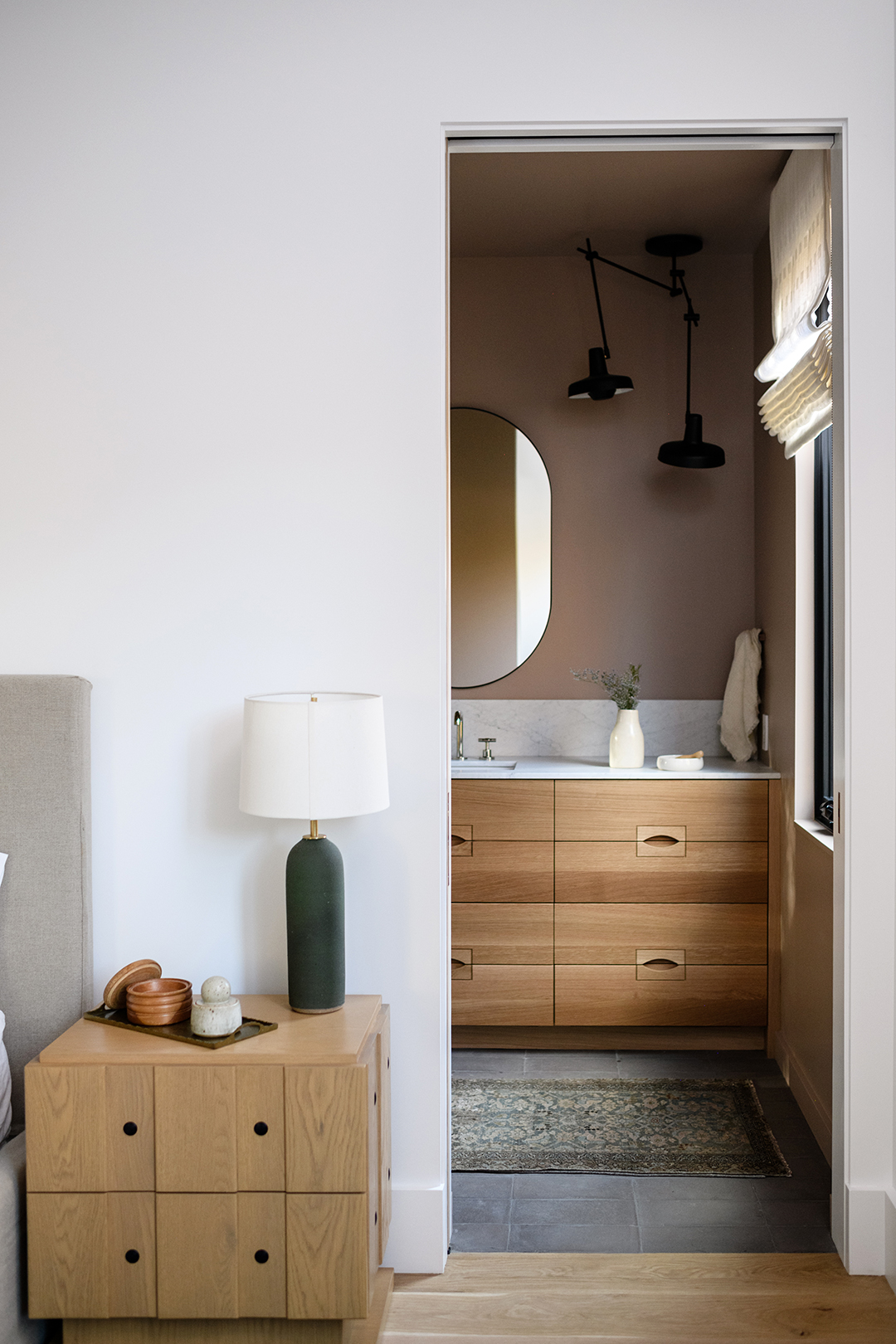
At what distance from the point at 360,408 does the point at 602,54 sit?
0.86 meters

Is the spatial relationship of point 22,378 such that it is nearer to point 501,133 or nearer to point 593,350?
point 501,133

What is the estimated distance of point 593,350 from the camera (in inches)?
141

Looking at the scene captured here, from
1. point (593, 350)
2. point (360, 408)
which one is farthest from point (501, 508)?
point (360, 408)

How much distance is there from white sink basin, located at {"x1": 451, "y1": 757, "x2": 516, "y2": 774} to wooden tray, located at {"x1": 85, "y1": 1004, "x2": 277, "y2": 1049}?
61.5 inches

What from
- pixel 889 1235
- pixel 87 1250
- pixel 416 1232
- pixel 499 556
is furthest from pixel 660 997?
pixel 87 1250

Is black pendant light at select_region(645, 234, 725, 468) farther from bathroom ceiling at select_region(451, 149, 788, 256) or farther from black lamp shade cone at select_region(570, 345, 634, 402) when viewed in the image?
black lamp shade cone at select_region(570, 345, 634, 402)

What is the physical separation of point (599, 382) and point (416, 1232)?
2609 millimetres

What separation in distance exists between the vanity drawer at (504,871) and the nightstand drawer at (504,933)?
40 mm

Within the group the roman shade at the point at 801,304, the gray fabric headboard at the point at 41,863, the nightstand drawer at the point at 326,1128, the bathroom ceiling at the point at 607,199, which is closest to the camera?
the nightstand drawer at the point at 326,1128

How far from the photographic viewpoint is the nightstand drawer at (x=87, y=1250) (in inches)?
69.6

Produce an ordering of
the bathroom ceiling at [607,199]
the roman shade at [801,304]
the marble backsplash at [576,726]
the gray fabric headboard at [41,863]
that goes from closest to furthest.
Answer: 1. the gray fabric headboard at [41,863]
2. the roman shade at [801,304]
3. the bathroom ceiling at [607,199]
4. the marble backsplash at [576,726]

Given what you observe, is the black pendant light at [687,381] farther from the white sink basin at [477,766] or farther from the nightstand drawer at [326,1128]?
the nightstand drawer at [326,1128]

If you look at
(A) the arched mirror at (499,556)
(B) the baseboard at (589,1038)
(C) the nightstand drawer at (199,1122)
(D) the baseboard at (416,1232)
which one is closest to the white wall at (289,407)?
(D) the baseboard at (416,1232)

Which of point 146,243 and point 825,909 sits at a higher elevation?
point 146,243
